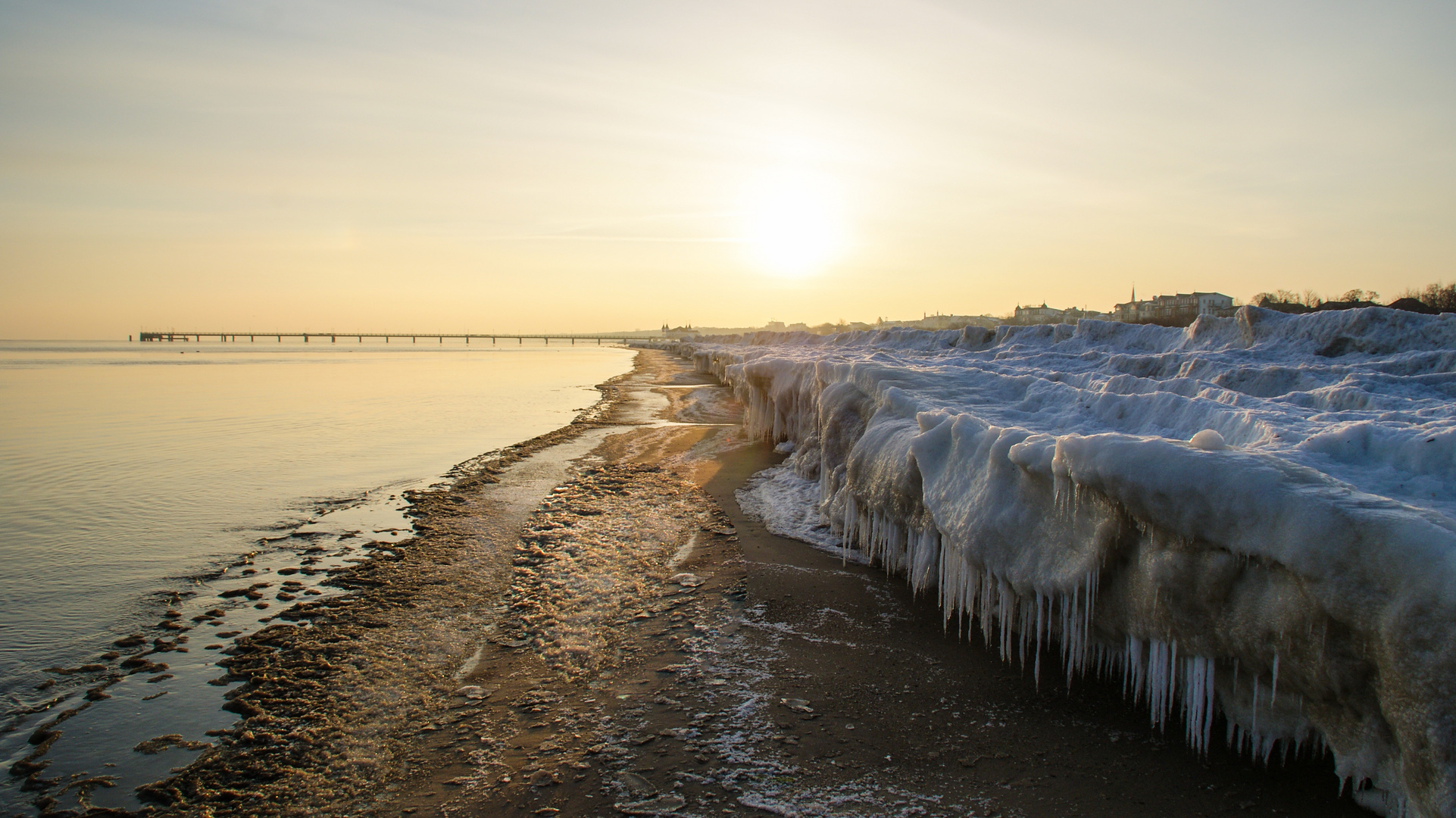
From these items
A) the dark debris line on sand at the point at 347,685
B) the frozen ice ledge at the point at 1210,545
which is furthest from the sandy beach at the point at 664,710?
the frozen ice ledge at the point at 1210,545

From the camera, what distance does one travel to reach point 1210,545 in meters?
3.88

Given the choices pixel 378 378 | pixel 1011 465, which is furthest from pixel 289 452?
pixel 378 378

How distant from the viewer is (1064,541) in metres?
4.91

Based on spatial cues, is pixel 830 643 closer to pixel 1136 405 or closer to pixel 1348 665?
pixel 1348 665

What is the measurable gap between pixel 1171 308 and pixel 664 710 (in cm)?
6038

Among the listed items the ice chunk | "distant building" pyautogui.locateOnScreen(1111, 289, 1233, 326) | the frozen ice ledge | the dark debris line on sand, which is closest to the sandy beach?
the dark debris line on sand

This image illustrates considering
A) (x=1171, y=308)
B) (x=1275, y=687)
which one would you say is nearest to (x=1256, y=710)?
(x=1275, y=687)

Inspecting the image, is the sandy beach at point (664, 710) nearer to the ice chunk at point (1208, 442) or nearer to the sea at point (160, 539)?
the sea at point (160, 539)

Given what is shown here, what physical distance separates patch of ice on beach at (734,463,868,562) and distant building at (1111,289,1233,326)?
3848 centimetres

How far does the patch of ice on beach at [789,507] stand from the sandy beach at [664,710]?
1.94 ft

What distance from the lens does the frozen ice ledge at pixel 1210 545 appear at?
312 centimetres

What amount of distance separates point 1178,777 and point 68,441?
2227cm

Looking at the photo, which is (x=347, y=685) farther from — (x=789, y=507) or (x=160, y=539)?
(x=789, y=507)

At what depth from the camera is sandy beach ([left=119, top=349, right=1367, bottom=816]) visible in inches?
158
